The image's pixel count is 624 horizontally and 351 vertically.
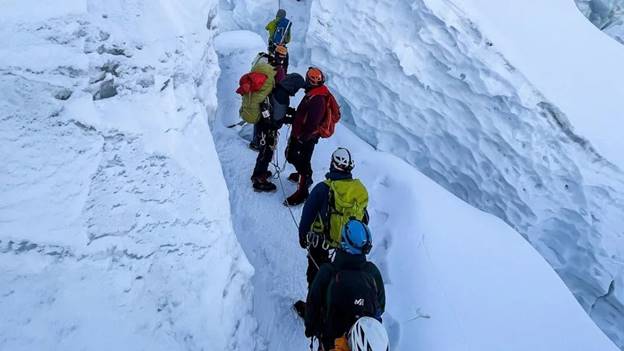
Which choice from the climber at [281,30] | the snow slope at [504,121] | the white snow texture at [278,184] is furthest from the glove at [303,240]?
the climber at [281,30]

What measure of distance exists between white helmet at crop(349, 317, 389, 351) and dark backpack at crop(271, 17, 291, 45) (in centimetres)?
668

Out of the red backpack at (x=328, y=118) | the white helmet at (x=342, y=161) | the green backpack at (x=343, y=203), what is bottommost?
the red backpack at (x=328, y=118)

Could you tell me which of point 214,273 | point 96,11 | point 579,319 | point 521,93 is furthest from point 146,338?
point 521,93

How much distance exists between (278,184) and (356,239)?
303cm

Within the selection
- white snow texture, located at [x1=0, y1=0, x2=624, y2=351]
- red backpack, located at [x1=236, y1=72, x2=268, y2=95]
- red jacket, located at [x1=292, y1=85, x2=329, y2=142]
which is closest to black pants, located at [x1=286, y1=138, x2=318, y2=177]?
red jacket, located at [x1=292, y1=85, x2=329, y2=142]

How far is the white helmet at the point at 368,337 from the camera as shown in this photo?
1723 millimetres

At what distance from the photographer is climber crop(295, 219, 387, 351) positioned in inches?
88.6

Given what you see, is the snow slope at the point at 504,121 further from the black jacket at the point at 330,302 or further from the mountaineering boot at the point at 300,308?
the black jacket at the point at 330,302

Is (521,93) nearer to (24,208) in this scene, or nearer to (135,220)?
(135,220)

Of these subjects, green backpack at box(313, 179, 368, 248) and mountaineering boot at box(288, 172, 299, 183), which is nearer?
green backpack at box(313, 179, 368, 248)

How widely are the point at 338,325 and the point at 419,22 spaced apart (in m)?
5.50

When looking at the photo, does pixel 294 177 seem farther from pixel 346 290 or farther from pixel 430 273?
pixel 346 290

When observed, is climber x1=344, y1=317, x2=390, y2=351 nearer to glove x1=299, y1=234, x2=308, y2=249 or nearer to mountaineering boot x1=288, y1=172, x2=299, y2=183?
glove x1=299, y1=234, x2=308, y2=249

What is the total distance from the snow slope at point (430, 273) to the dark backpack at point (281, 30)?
128 inches
